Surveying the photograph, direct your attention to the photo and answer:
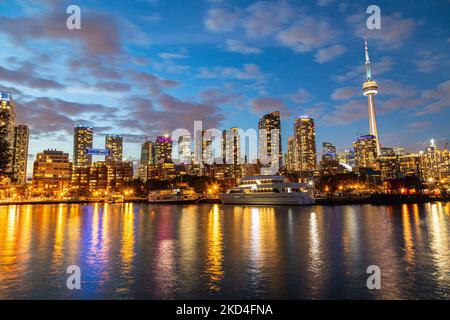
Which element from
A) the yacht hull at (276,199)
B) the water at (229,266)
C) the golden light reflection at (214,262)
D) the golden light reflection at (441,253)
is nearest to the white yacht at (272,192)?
the yacht hull at (276,199)

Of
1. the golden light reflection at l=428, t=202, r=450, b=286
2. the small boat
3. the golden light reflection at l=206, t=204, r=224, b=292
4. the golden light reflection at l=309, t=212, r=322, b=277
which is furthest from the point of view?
the small boat

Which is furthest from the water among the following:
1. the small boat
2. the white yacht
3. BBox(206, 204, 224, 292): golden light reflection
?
the small boat

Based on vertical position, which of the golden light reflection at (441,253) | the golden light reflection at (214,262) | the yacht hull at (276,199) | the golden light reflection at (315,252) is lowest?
the golden light reflection at (441,253)

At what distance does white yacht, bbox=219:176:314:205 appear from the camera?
11019 cm

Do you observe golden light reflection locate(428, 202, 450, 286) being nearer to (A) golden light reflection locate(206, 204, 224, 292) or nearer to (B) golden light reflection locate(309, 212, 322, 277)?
(B) golden light reflection locate(309, 212, 322, 277)

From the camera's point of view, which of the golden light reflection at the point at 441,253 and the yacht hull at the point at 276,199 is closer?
the golden light reflection at the point at 441,253

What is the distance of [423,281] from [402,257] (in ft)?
25.7

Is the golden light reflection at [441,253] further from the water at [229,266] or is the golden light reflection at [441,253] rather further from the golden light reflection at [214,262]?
the golden light reflection at [214,262]

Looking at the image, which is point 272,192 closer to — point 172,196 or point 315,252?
point 172,196

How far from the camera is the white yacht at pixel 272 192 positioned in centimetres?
11019

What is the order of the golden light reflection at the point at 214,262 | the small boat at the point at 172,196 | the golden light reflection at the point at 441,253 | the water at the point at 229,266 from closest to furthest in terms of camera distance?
the water at the point at 229,266, the golden light reflection at the point at 214,262, the golden light reflection at the point at 441,253, the small boat at the point at 172,196

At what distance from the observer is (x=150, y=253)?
29953mm

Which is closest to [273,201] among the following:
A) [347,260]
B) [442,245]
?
[442,245]
